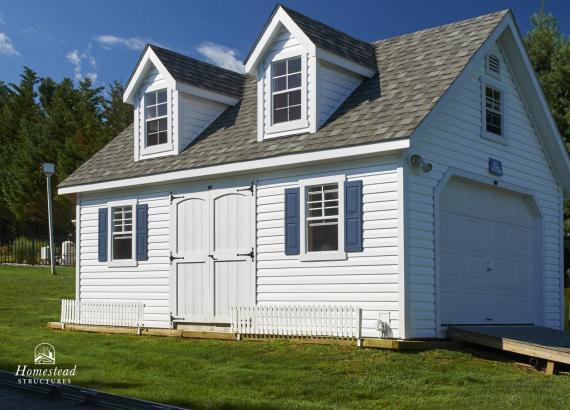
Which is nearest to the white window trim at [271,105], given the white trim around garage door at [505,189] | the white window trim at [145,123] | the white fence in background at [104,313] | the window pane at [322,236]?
the window pane at [322,236]

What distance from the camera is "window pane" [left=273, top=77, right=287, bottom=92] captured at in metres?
16.6

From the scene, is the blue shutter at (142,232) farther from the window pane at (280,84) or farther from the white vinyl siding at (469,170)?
the white vinyl siding at (469,170)

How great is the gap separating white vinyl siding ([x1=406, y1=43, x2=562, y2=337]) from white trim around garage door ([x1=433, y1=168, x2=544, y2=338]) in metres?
0.09

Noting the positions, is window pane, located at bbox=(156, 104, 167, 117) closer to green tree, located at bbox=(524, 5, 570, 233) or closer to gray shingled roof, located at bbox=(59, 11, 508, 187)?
gray shingled roof, located at bbox=(59, 11, 508, 187)

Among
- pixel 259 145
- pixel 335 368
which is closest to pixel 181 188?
pixel 259 145

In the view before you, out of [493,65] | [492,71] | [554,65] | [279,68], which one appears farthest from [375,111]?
[554,65]

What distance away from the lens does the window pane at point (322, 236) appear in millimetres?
15055

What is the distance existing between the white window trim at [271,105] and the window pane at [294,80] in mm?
256

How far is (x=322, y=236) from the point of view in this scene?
49.9 feet

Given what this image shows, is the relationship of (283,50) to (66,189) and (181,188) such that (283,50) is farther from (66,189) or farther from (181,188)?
(66,189)

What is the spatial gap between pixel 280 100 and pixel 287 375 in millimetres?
6810

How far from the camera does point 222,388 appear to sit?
1066 centimetres

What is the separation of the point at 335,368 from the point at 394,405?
241cm

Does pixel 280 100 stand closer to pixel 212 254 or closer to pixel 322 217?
pixel 322 217
